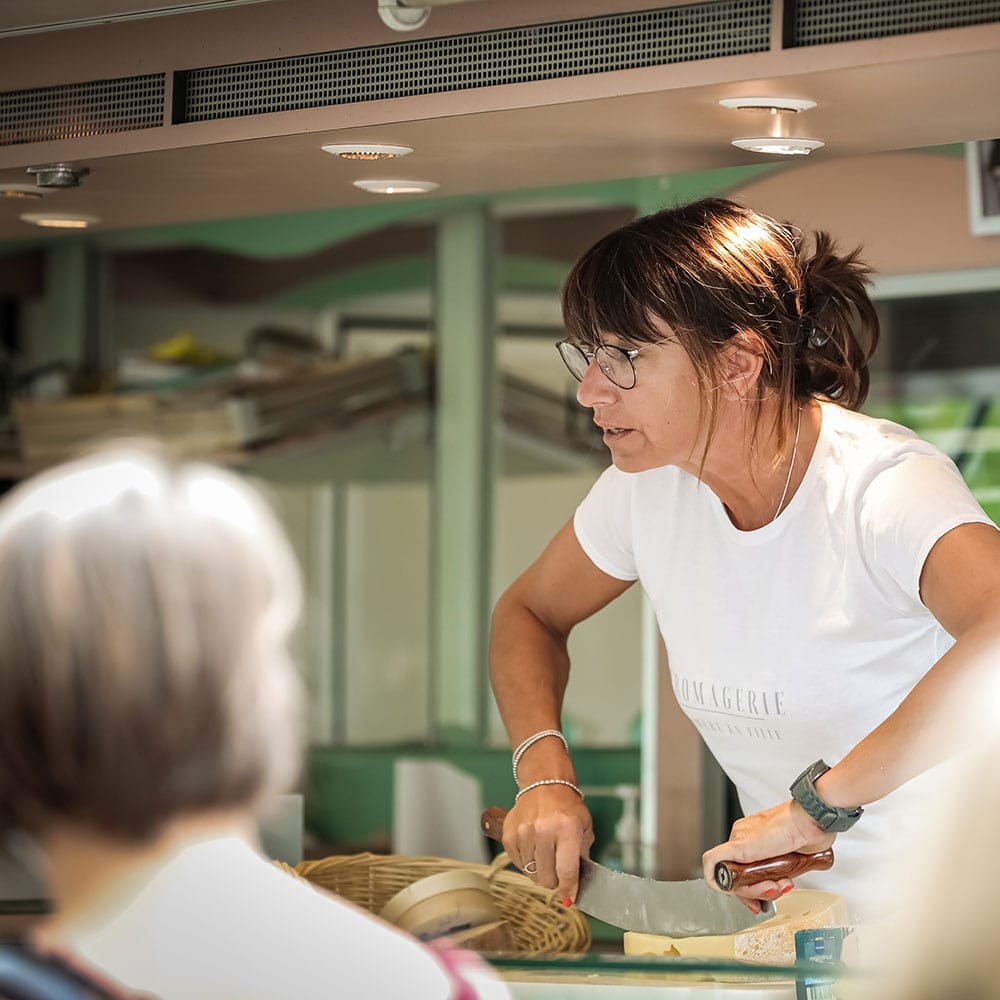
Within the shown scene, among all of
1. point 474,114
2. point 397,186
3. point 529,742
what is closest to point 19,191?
point 397,186

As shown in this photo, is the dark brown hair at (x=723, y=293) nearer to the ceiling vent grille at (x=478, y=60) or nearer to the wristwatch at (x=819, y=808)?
the ceiling vent grille at (x=478, y=60)

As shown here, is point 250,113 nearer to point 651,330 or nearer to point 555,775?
point 651,330

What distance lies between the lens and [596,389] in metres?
1.90

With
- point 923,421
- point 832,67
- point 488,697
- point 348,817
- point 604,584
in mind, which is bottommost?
point 348,817

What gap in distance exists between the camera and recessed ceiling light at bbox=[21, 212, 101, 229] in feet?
8.43

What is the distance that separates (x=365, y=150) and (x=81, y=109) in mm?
424

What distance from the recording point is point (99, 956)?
90 cm

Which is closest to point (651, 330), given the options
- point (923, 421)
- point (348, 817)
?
point (923, 421)

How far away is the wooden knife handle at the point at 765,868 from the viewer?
1.65 meters

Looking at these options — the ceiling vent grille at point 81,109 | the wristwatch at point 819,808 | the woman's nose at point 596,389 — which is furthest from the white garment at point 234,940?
the ceiling vent grille at point 81,109

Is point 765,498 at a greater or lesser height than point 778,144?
lesser

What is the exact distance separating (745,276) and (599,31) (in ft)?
1.09

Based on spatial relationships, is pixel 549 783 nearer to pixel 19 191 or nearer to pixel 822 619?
pixel 822 619

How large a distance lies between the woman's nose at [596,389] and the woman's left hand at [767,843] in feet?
1.69
